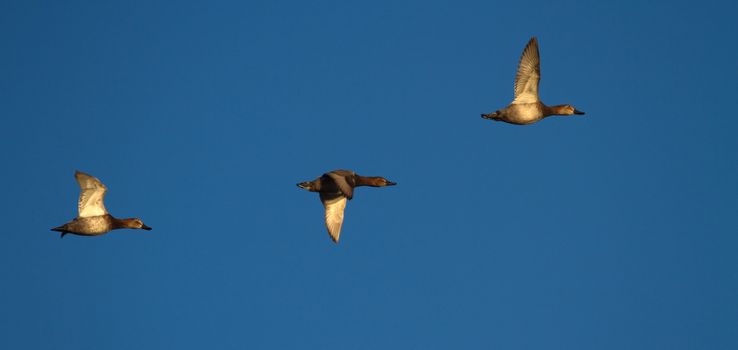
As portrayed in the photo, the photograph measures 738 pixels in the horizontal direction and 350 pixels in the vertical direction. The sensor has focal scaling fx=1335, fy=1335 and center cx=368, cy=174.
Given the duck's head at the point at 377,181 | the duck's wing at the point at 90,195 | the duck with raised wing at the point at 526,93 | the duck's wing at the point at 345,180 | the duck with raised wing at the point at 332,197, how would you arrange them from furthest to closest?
the duck's head at the point at 377,181 < the duck with raised wing at the point at 332,197 < the duck with raised wing at the point at 526,93 < the duck's wing at the point at 90,195 < the duck's wing at the point at 345,180

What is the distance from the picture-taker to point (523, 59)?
48.5 metres

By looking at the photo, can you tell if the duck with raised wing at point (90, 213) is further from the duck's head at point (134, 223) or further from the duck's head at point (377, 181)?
the duck's head at point (377, 181)

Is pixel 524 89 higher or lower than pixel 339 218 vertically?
higher

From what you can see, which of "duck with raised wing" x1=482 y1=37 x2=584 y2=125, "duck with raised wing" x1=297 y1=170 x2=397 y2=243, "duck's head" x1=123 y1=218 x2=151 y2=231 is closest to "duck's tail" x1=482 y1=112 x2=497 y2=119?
"duck with raised wing" x1=482 y1=37 x2=584 y2=125

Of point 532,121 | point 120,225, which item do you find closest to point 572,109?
point 532,121

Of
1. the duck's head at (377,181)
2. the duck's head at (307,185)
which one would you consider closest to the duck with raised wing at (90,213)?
the duck's head at (307,185)

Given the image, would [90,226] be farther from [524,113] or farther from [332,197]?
[524,113]

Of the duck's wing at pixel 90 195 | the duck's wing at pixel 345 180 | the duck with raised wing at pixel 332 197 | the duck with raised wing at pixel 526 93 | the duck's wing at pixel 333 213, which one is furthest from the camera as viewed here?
the duck's wing at pixel 333 213

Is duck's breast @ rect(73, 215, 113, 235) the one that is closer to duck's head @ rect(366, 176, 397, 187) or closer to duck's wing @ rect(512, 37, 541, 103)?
duck's head @ rect(366, 176, 397, 187)

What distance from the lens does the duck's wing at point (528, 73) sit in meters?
48.4

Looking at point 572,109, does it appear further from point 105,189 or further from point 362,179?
point 105,189

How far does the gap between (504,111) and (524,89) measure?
1.16m

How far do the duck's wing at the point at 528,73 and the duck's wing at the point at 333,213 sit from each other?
7.62 meters

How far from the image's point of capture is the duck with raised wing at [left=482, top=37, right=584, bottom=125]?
48344mm
